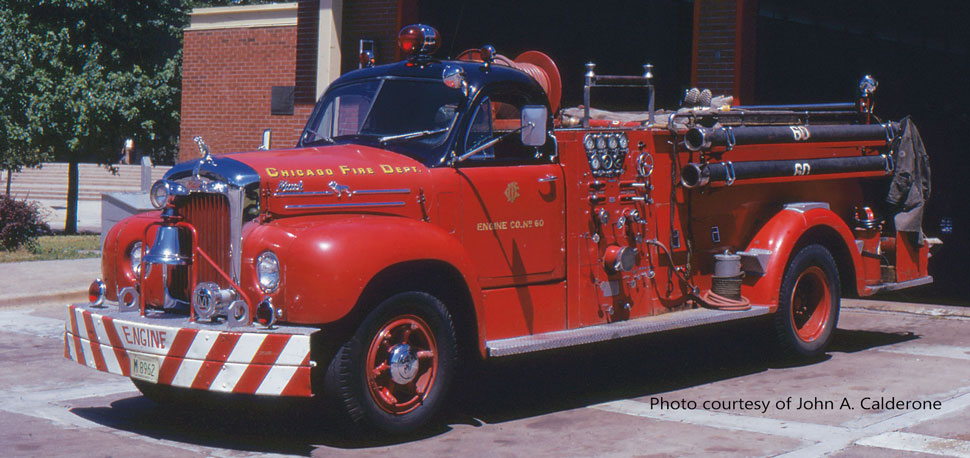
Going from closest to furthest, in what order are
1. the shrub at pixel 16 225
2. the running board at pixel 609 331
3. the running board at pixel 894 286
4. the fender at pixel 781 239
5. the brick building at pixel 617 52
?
the running board at pixel 609 331 → the fender at pixel 781 239 → the running board at pixel 894 286 → the brick building at pixel 617 52 → the shrub at pixel 16 225

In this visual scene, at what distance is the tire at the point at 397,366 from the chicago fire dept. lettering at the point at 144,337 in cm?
94

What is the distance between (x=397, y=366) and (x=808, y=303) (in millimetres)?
4607

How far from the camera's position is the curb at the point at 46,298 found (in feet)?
40.7

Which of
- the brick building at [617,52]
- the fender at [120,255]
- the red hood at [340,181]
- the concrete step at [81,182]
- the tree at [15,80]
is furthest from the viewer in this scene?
the concrete step at [81,182]

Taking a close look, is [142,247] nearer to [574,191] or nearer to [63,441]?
[63,441]

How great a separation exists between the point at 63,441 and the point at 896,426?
5.07m

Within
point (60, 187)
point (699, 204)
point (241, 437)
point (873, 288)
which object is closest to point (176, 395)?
point (241, 437)

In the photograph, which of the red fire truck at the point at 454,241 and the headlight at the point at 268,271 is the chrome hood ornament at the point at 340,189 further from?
the headlight at the point at 268,271

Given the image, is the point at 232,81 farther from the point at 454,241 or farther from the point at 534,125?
the point at 454,241

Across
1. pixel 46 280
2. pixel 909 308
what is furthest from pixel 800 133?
pixel 46 280

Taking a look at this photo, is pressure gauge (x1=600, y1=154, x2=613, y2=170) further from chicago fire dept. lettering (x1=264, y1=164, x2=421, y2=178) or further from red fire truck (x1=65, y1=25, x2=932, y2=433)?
chicago fire dept. lettering (x1=264, y1=164, x2=421, y2=178)

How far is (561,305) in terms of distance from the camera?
747cm

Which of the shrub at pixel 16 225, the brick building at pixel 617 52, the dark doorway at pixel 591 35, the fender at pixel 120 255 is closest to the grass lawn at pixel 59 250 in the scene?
the shrub at pixel 16 225

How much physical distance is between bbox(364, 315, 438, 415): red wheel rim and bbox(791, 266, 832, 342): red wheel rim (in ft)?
13.2
